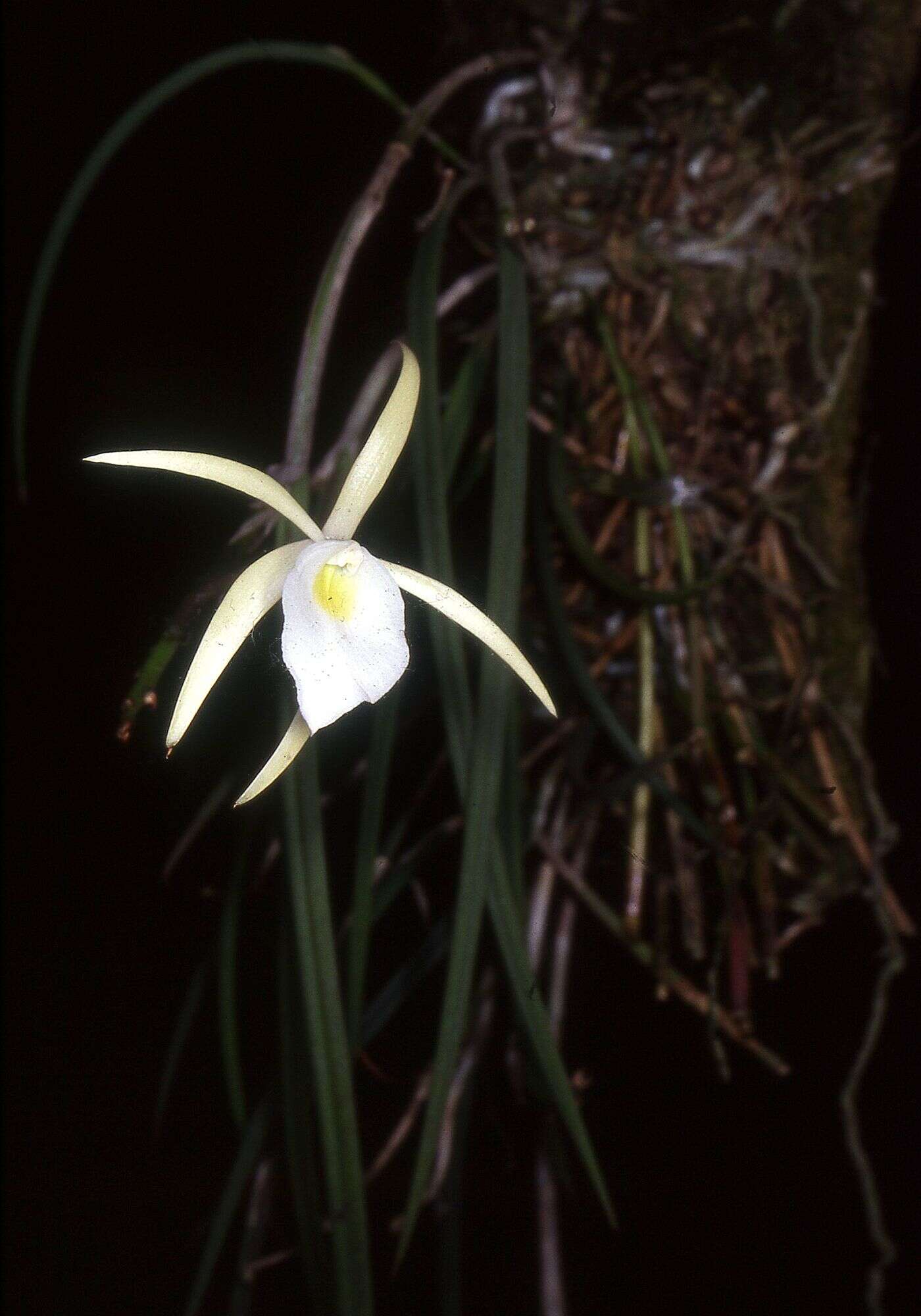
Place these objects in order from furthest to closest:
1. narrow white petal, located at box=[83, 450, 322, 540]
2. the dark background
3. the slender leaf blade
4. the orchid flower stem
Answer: the dark background → the slender leaf blade → the orchid flower stem → narrow white petal, located at box=[83, 450, 322, 540]

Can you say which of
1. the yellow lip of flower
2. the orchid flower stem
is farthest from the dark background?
the yellow lip of flower

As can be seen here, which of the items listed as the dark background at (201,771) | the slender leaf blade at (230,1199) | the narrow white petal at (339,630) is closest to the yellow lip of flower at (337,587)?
the narrow white petal at (339,630)

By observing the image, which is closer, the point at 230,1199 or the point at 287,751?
the point at 287,751

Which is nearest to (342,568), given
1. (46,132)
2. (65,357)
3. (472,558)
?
(472,558)

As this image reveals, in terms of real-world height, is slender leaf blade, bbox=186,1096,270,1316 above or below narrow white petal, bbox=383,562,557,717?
below

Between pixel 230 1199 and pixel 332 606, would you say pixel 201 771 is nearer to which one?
pixel 230 1199

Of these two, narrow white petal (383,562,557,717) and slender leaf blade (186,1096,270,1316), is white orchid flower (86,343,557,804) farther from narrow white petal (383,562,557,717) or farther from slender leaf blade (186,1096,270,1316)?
slender leaf blade (186,1096,270,1316)

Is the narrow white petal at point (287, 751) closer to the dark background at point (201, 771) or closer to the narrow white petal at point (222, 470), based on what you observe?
the narrow white petal at point (222, 470)

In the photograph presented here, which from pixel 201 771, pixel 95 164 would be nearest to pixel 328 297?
pixel 95 164

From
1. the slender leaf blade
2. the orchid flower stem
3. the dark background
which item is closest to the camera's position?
the orchid flower stem
